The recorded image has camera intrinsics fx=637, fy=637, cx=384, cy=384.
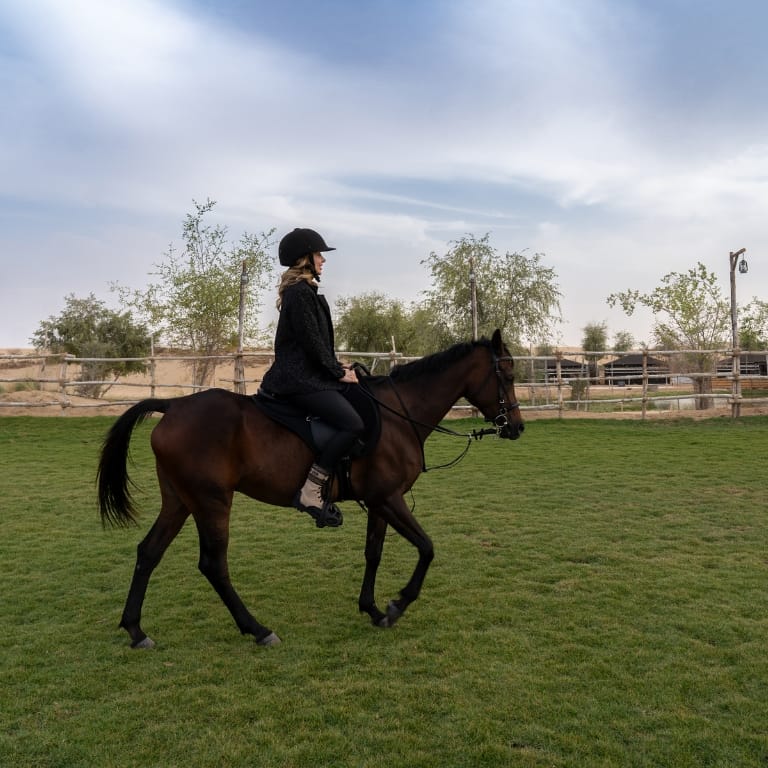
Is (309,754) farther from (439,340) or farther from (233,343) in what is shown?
(233,343)

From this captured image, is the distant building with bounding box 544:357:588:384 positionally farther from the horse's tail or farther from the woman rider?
the horse's tail

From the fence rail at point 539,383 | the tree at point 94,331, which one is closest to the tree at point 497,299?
the fence rail at point 539,383

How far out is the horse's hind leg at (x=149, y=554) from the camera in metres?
4.24

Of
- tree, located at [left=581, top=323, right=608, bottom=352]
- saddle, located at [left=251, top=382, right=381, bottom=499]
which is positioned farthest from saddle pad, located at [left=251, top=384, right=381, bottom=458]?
tree, located at [left=581, top=323, right=608, bottom=352]

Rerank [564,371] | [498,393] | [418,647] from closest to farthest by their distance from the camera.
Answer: [418,647]
[498,393]
[564,371]

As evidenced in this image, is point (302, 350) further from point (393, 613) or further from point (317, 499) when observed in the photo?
point (393, 613)

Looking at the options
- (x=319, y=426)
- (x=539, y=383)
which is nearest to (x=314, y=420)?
(x=319, y=426)

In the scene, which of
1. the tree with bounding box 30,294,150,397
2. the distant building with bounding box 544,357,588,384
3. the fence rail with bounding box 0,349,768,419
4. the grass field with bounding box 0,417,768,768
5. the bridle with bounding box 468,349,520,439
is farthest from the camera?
the tree with bounding box 30,294,150,397

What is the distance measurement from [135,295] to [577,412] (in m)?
21.6

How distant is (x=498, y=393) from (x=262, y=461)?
187 centimetres

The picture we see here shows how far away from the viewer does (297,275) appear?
174 inches

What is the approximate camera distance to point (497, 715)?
3.13m

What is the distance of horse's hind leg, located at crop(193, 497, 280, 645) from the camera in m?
4.17

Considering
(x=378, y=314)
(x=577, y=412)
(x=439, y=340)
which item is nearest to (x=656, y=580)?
(x=577, y=412)
